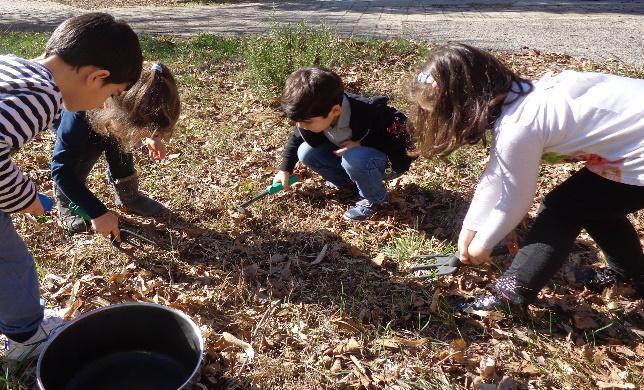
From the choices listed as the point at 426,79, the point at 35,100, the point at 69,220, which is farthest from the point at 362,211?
the point at 35,100

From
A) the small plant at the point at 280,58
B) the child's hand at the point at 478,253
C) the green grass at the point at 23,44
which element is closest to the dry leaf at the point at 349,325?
the child's hand at the point at 478,253

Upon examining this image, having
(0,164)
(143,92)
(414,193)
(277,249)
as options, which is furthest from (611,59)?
(0,164)

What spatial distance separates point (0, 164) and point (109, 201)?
5.88ft

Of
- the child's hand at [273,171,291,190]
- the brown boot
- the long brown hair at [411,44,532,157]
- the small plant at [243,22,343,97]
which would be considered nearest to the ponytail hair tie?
the long brown hair at [411,44,532,157]

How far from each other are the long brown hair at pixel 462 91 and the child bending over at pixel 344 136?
90cm

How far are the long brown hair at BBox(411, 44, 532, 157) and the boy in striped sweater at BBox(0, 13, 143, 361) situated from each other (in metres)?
1.15

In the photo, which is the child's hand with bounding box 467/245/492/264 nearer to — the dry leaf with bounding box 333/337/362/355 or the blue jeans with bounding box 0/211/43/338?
the dry leaf with bounding box 333/337/362/355

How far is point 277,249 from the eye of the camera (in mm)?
3062

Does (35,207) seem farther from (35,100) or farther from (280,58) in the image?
(280,58)

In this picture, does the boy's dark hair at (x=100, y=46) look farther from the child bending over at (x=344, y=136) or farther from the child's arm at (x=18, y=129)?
the child bending over at (x=344, y=136)

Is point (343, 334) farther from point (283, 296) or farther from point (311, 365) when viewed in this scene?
point (283, 296)

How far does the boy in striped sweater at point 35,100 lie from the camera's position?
176 cm

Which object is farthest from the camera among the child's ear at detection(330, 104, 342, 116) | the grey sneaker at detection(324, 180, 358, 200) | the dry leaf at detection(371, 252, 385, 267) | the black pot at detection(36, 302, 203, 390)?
the grey sneaker at detection(324, 180, 358, 200)

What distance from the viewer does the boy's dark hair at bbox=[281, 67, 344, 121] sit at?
115 inches
